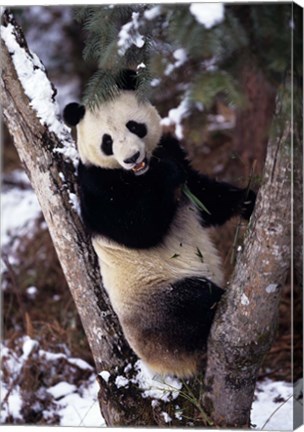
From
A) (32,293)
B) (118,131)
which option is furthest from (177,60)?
(32,293)

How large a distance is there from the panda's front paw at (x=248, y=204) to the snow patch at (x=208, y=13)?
83cm

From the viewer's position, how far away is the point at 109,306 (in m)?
3.06

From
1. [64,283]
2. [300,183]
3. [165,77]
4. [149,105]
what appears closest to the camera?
[300,183]

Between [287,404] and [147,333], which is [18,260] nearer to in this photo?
[147,333]

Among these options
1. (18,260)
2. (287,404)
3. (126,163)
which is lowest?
(18,260)

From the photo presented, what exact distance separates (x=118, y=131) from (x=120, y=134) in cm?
2

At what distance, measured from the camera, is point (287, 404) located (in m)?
3.03

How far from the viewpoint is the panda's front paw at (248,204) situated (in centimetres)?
314

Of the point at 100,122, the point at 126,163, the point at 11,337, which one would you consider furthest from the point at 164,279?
the point at 11,337

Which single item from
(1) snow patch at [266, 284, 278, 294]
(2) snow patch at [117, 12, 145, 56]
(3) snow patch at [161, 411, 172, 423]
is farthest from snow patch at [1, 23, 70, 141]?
(3) snow patch at [161, 411, 172, 423]

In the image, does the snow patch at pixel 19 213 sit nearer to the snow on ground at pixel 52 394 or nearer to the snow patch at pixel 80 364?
the snow on ground at pixel 52 394

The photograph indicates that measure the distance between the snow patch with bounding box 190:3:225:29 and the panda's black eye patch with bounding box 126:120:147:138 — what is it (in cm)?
54

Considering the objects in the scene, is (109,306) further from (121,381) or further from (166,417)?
(166,417)

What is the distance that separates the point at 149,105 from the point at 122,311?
898mm
